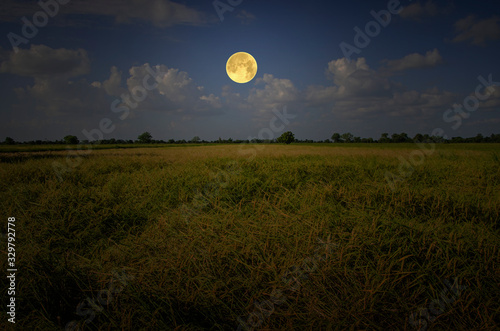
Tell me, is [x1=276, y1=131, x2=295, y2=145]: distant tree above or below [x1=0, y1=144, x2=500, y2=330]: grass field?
above

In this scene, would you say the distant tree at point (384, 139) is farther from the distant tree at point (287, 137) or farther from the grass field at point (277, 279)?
the grass field at point (277, 279)

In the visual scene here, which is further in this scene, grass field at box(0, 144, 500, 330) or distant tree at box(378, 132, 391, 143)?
distant tree at box(378, 132, 391, 143)

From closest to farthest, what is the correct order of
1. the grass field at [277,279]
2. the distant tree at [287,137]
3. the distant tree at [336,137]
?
the grass field at [277,279]
the distant tree at [287,137]
the distant tree at [336,137]

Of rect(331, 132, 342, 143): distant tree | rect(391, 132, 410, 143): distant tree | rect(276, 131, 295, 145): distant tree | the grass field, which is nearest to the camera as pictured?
the grass field

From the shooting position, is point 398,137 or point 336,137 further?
point 336,137

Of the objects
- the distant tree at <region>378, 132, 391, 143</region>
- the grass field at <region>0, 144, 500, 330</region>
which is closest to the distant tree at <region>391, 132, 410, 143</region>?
the distant tree at <region>378, 132, 391, 143</region>

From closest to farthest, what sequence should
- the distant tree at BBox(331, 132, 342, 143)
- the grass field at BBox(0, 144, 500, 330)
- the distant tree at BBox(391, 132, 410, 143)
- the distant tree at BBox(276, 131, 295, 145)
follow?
the grass field at BBox(0, 144, 500, 330), the distant tree at BBox(391, 132, 410, 143), the distant tree at BBox(276, 131, 295, 145), the distant tree at BBox(331, 132, 342, 143)

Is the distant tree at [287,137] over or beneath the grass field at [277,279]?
over

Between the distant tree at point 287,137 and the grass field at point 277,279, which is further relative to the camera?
the distant tree at point 287,137

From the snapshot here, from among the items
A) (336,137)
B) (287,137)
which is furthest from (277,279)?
(336,137)

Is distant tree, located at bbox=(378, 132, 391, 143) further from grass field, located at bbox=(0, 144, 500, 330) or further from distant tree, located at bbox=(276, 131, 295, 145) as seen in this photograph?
grass field, located at bbox=(0, 144, 500, 330)

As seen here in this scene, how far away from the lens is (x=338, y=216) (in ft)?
8.95

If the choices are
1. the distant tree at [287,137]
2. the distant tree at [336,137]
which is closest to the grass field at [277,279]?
the distant tree at [287,137]

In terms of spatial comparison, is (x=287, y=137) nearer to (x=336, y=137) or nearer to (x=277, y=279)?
(x=336, y=137)
